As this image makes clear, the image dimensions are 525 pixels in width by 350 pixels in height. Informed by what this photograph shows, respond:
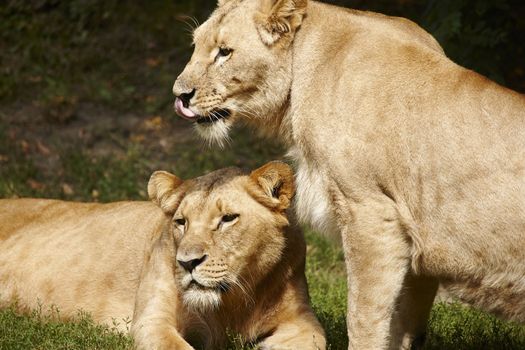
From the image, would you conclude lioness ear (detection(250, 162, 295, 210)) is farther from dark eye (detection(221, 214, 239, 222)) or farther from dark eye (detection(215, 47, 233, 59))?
dark eye (detection(215, 47, 233, 59))

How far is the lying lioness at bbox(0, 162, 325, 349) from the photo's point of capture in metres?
5.05

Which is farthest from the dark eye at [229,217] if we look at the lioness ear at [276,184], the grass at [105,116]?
the grass at [105,116]

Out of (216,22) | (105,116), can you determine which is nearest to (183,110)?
(216,22)

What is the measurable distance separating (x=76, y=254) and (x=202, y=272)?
5.19 ft

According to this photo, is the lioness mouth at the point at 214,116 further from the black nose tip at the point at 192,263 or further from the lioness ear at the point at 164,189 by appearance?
the black nose tip at the point at 192,263

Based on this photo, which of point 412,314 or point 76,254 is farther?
point 76,254

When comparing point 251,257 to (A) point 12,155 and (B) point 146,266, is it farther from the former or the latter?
(A) point 12,155

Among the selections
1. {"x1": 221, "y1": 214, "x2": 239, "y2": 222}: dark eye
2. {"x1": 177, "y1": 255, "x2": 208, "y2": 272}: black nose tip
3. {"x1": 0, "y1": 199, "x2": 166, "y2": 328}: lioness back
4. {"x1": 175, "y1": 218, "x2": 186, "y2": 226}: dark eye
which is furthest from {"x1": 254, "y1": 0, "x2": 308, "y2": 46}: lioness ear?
{"x1": 0, "y1": 199, "x2": 166, "y2": 328}: lioness back

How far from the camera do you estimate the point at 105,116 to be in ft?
32.8

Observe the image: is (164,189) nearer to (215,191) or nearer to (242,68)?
(215,191)

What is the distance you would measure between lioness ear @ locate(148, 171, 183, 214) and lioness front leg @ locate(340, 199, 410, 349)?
1163 millimetres

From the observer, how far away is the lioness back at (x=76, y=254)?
19.6 ft

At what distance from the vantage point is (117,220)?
6.29 meters

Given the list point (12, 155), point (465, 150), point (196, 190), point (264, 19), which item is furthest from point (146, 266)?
point (12, 155)
